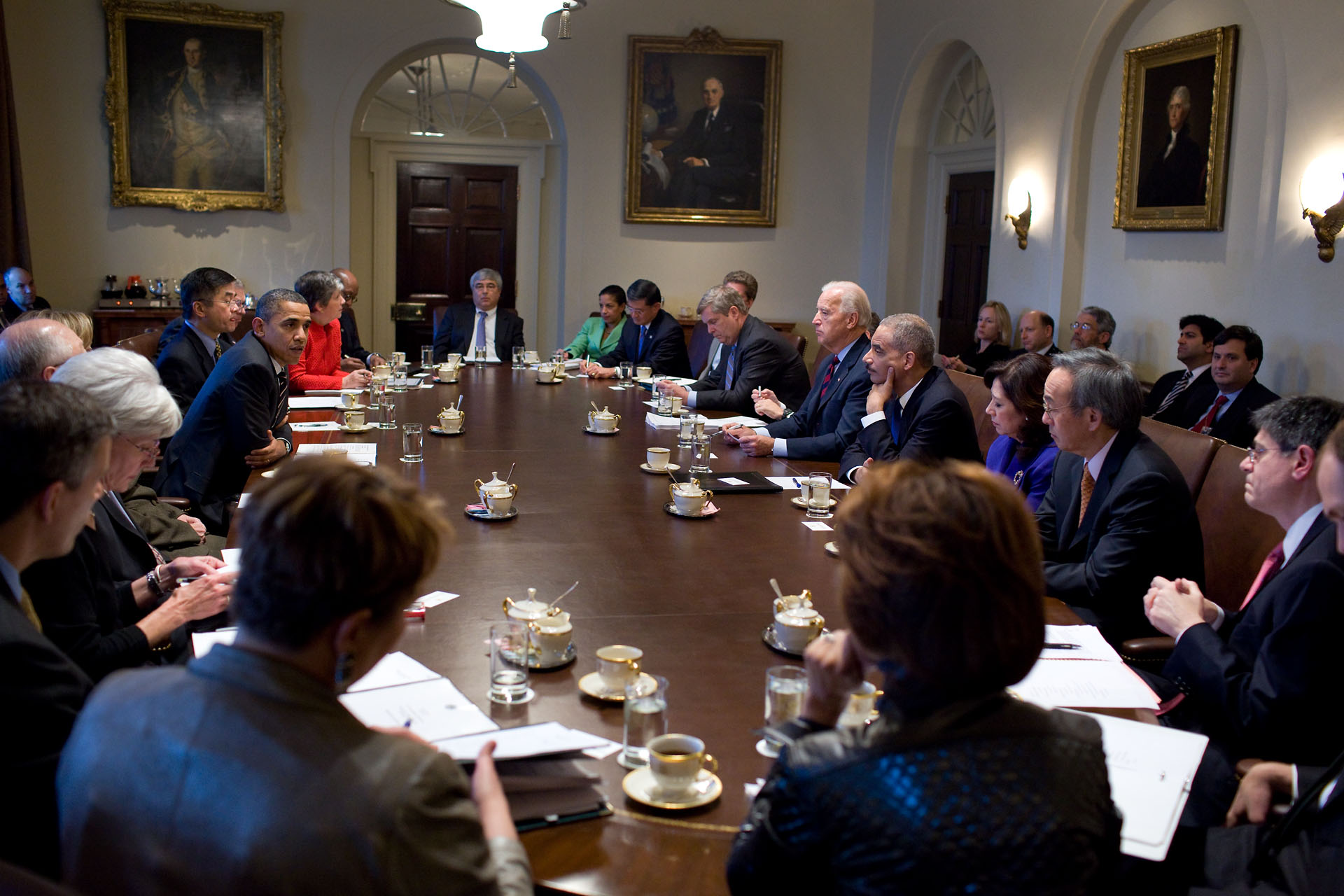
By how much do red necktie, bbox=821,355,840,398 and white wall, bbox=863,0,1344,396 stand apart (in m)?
2.35

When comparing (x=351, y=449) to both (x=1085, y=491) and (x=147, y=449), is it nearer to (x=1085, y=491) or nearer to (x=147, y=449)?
(x=147, y=449)

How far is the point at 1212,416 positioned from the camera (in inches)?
233

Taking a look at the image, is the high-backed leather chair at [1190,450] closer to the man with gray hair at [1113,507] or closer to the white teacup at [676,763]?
the man with gray hair at [1113,507]

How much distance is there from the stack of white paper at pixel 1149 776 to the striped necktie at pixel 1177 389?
15.4 feet

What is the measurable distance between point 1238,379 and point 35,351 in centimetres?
536

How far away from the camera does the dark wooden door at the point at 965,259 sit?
8938 mm

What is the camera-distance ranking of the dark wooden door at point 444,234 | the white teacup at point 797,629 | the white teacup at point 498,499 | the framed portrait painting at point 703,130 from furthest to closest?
1. the dark wooden door at point 444,234
2. the framed portrait painting at point 703,130
3. the white teacup at point 498,499
4. the white teacup at point 797,629

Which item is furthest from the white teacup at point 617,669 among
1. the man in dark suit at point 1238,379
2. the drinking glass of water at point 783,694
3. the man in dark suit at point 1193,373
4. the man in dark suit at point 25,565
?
the man in dark suit at point 1193,373

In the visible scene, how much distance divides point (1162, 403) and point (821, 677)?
5.62 meters

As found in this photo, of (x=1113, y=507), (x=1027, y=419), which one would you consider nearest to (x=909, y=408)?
(x=1027, y=419)

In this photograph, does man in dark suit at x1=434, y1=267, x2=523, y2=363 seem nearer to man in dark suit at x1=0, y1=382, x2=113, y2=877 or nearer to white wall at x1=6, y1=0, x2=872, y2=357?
white wall at x1=6, y1=0, x2=872, y2=357

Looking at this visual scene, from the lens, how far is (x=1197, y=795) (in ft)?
7.22

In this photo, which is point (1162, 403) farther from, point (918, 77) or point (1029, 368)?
point (918, 77)

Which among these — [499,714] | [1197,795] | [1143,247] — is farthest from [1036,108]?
[499,714]
